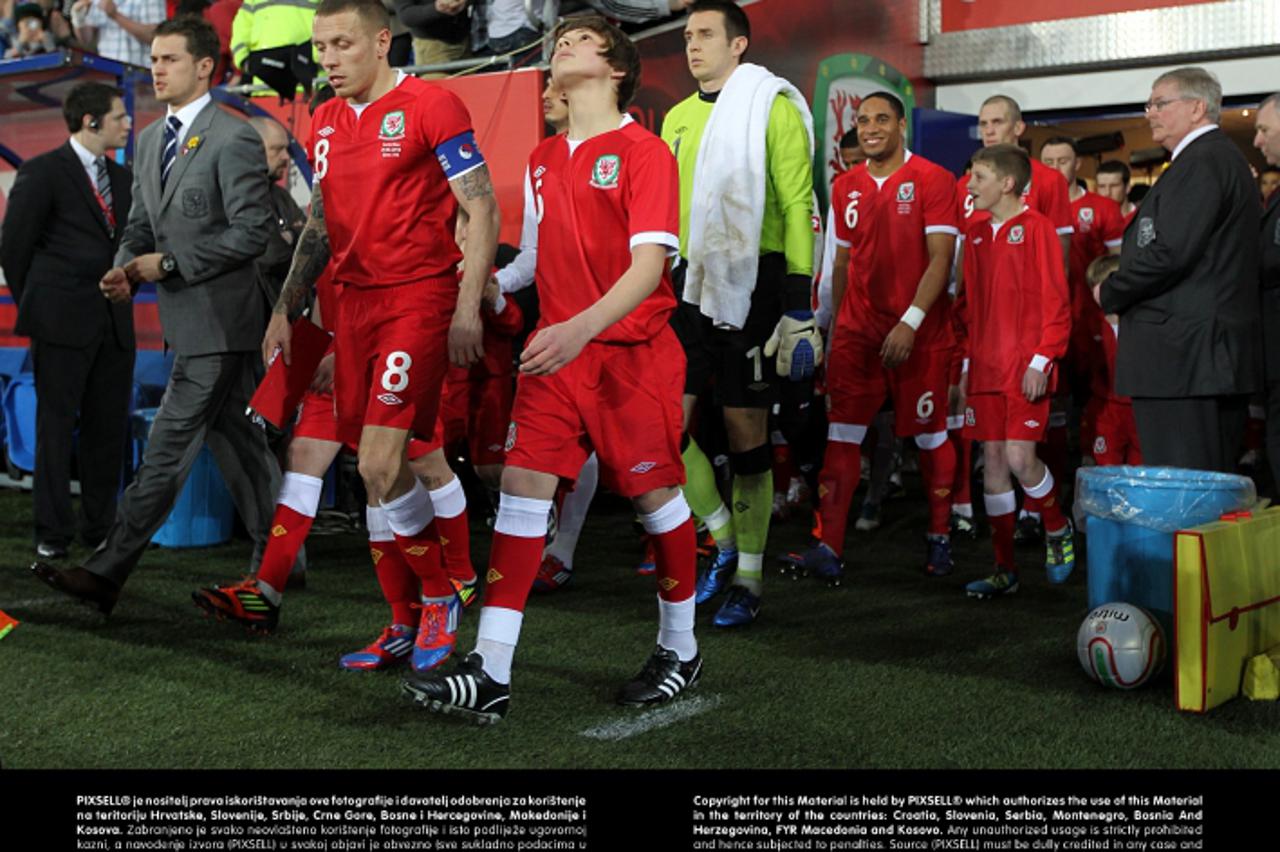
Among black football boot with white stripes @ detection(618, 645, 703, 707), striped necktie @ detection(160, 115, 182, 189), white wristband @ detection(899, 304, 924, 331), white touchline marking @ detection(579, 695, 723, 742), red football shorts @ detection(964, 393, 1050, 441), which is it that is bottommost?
white touchline marking @ detection(579, 695, 723, 742)

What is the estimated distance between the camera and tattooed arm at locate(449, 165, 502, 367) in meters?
3.65

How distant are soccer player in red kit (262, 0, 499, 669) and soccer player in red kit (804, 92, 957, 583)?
7.71 feet

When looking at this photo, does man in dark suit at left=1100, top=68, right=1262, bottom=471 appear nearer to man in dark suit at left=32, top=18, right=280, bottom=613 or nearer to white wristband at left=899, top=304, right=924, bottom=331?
white wristband at left=899, top=304, right=924, bottom=331

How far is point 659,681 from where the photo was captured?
12.5 ft

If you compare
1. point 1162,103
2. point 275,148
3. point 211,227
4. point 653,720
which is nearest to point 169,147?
point 211,227

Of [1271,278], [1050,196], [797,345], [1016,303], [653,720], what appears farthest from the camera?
[1050,196]

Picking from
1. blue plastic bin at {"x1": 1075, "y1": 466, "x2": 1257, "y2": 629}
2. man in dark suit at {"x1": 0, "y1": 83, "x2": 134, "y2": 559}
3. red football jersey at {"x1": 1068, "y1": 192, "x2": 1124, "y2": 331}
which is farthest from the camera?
red football jersey at {"x1": 1068, "y1": 192, "x2": 1124, "y2": 331}

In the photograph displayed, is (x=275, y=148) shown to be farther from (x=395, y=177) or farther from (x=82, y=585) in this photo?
(x=395, y=177)

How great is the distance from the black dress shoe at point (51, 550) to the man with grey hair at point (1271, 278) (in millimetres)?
5358

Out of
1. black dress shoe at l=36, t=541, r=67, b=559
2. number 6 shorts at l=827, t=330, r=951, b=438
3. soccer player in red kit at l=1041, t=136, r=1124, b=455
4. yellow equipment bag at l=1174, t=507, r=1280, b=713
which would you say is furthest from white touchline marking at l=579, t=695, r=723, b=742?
soccer player in red kit at l=1041, t=136, r=1124, b=455

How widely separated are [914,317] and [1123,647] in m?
2.11

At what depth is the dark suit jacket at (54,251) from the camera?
255 inches

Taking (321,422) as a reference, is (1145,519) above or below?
below
